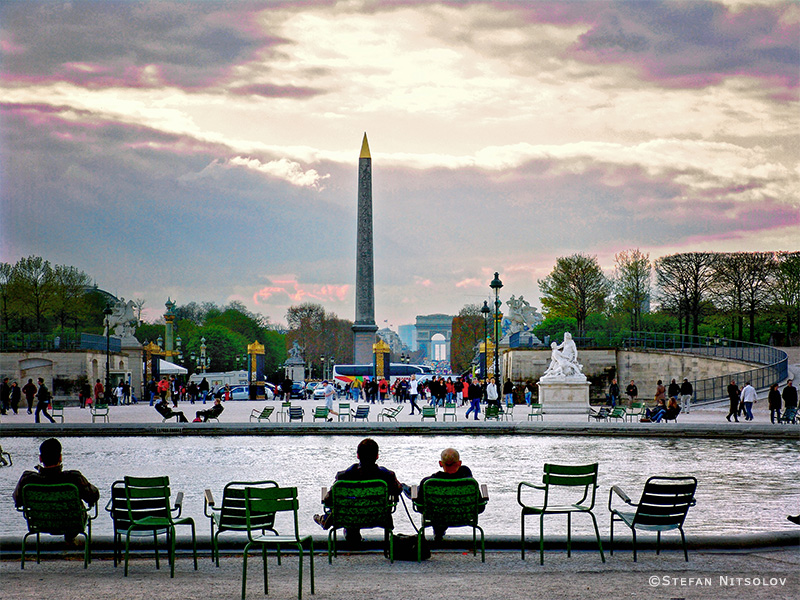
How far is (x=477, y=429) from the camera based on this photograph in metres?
26.1

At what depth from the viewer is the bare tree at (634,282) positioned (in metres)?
65.9

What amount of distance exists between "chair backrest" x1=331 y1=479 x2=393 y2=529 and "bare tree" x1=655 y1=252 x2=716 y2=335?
186 ft

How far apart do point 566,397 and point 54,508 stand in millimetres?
27077

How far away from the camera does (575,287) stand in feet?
220

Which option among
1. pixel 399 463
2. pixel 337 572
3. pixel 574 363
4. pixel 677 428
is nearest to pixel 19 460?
pixel 399 463

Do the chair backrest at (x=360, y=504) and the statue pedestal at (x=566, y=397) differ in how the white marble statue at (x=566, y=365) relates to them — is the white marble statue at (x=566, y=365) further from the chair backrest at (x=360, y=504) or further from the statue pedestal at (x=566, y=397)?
the chair backrest at (x=360, y=504)

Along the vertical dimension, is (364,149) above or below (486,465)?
above

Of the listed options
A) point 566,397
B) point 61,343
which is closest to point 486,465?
point 566,397

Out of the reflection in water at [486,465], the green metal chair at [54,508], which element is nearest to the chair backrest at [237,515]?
the green metal chair at [54,508]

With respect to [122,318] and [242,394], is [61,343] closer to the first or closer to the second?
[122,318]

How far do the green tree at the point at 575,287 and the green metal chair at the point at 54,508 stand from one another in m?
59.0

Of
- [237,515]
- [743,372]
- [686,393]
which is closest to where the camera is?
[237,515]

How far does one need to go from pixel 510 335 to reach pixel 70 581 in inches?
1768

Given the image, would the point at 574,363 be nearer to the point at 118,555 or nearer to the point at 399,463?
the point at 399,463
